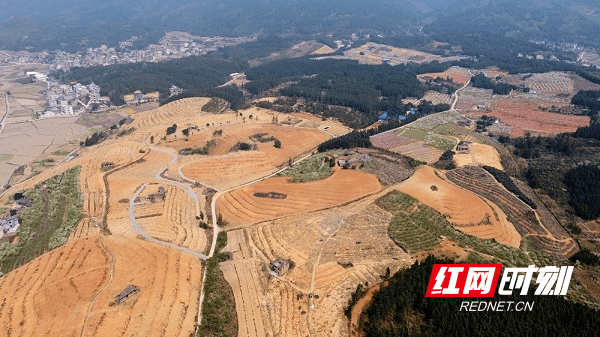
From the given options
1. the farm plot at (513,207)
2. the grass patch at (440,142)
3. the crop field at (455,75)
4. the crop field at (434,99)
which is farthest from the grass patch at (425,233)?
the crop field at (455,75)

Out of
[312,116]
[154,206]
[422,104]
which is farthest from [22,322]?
[422,104]

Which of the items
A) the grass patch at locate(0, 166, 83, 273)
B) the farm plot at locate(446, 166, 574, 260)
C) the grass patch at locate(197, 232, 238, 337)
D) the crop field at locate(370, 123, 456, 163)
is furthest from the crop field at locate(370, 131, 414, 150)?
the grass patch at locate(0, 166, 83, 273)

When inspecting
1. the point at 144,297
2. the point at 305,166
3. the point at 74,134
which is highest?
the point at 144,297

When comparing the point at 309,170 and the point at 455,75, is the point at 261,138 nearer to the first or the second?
the point at 309,170

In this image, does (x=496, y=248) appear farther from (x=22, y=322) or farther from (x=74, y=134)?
(x=74, y=134)

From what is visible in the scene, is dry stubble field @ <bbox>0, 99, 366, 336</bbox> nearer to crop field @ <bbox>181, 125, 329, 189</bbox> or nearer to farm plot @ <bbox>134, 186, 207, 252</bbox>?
farm plot @ <bbox>134, 186, 207, 252</bbox>

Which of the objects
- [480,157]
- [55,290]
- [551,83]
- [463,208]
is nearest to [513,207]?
[463,208]
